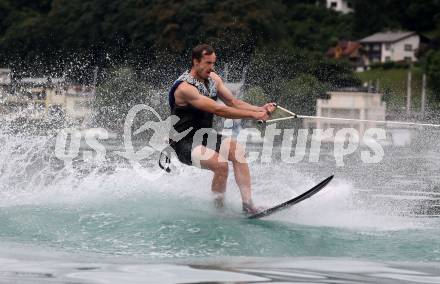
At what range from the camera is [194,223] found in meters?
10.5

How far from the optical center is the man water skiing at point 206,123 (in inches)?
429

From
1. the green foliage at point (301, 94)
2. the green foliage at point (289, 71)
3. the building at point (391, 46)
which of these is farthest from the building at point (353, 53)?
the green foliage at point (301, 94)

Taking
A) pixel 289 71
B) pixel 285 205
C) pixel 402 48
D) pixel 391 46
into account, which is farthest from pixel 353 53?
pixel 285 205

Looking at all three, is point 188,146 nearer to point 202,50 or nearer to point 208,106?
point 208,106

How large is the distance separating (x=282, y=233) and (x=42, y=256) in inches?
90.9

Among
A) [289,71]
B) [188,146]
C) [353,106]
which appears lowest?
[188,146]

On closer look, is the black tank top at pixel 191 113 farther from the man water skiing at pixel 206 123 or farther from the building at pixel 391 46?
the building at pixel 391 46

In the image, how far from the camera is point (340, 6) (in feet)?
477

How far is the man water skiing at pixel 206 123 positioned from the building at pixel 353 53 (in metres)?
108

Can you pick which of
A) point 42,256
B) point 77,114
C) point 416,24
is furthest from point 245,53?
point 42,256

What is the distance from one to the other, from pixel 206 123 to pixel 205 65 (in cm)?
62

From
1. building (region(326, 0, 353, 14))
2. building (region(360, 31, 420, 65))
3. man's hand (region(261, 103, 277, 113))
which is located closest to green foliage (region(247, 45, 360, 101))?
man's hand (region(261, 103, 277, 113))

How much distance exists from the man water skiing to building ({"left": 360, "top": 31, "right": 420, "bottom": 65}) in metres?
113

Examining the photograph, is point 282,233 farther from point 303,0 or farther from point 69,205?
point 303,0
